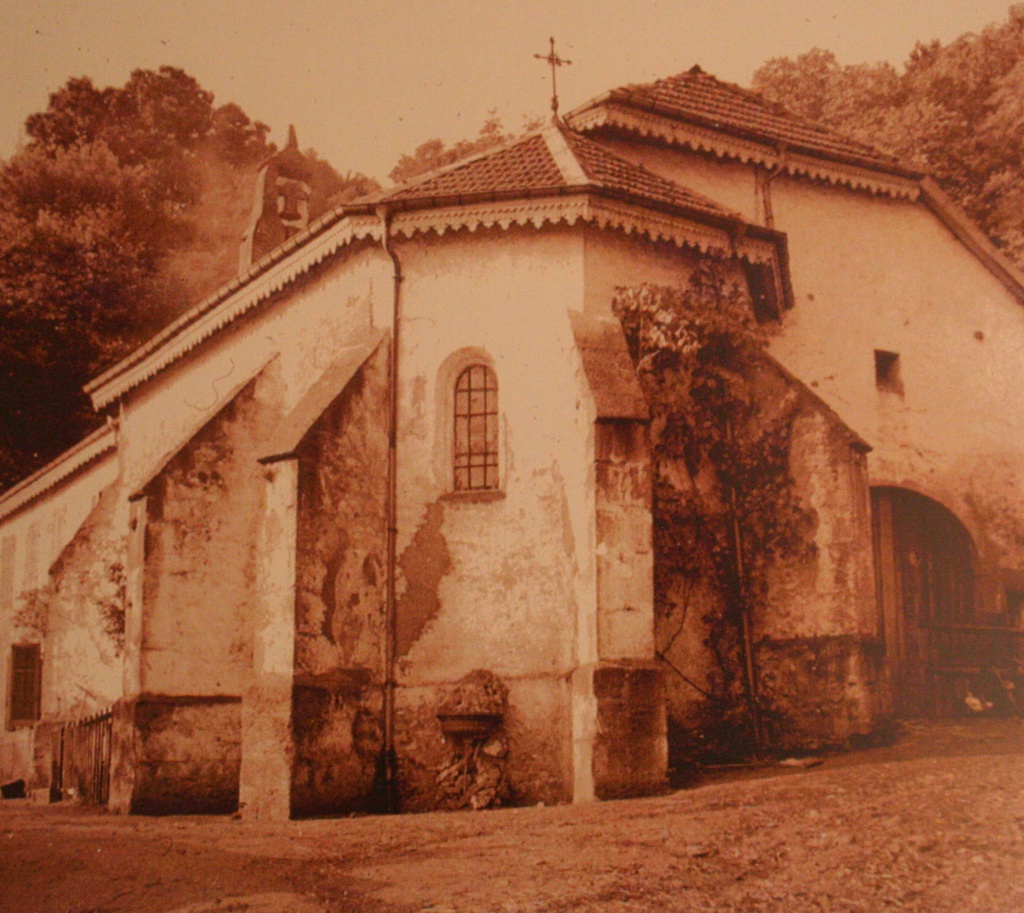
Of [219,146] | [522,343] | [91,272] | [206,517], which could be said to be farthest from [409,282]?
[219,146]

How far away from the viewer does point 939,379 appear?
854 inches

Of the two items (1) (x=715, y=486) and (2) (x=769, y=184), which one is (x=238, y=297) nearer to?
(1) (x=715, y=486)

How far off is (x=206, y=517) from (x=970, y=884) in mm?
12022

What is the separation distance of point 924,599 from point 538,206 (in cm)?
991

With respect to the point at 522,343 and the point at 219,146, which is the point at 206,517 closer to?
the point at 522,343

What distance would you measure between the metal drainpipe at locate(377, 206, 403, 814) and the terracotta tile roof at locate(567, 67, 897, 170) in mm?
5194

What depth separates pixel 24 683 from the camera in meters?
28.4

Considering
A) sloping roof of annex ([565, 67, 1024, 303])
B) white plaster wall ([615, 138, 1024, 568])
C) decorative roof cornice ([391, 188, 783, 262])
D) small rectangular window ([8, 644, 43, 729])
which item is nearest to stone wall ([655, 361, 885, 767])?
decorative roof cornice ([391, 188, 783, 262])

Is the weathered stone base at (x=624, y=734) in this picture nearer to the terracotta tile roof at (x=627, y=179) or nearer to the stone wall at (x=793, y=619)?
the stone wall at (x=793, y=619)

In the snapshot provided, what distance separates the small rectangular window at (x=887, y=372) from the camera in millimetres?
21406

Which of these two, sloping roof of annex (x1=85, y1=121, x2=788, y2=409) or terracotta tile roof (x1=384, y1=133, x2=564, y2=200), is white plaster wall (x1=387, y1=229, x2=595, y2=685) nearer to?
sloping roof of annex (x1=85, y1=121, x2=788, y2=409)

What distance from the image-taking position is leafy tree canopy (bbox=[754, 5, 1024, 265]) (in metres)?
21.1

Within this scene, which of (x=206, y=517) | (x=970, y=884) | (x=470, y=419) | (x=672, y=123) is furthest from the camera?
(x=672, y=123)

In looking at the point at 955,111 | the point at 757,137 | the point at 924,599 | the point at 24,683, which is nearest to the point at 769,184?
the point at 757,137
